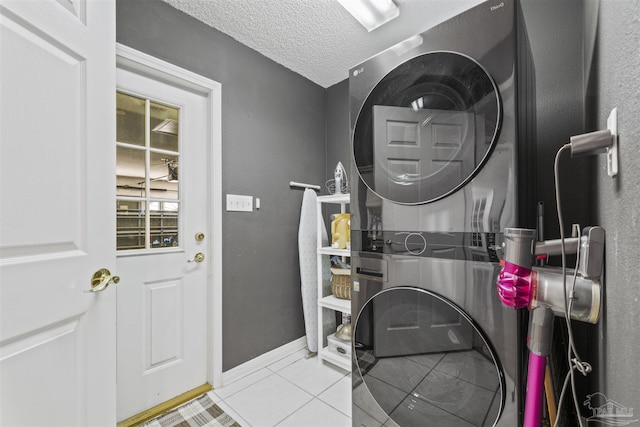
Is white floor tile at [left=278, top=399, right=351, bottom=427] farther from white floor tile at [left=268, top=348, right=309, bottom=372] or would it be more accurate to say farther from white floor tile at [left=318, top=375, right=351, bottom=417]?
white floor tile at [left=268, top=348, right=309, bottom=372]

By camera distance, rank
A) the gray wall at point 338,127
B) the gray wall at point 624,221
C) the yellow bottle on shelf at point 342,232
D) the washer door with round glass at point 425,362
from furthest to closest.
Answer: the gray wall at point 338,127
the yellow bottle on shelf at point 342,232
the washer door with round glass at point 425,362
the gray wall at point 624,221

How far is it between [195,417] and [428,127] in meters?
1.96

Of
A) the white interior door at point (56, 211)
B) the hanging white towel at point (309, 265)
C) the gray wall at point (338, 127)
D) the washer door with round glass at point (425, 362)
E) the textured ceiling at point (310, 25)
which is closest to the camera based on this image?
the white interior door at point (56, 211)

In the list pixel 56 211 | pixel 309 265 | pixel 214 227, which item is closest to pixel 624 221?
pixel 56 211

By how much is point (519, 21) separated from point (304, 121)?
178 centimetres

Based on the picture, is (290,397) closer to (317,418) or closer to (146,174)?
(317,418)

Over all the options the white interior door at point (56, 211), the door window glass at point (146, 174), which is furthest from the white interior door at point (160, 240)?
the white interior door at point (56, 211)

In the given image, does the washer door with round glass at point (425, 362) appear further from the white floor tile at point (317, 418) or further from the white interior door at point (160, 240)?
the white interior door at point (160, 240)

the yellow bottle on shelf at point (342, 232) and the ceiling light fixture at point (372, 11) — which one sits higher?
the ceiling light fixture at point (372, 11)

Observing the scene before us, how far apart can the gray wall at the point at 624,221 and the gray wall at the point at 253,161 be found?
1831 millimetres

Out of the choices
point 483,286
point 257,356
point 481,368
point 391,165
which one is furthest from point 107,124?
point 257,356

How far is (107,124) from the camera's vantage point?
965 mm

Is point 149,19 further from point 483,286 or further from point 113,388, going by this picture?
point 483,286

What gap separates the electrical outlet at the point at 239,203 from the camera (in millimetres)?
1875
